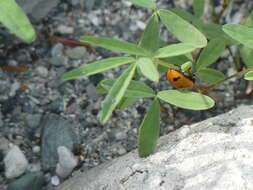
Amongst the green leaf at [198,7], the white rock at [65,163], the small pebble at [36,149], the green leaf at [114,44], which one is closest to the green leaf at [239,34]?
the green leaf at [114,44]

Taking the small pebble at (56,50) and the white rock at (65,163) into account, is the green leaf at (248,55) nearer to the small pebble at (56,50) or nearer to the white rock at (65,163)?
the white rock at (65,163)

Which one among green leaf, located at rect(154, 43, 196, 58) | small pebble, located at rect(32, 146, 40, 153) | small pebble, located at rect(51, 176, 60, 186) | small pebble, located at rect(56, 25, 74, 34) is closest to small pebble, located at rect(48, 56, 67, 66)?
small pebble, located at rect(56, 25, 74, 34)

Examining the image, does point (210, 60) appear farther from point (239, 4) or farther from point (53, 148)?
point (239, 4)

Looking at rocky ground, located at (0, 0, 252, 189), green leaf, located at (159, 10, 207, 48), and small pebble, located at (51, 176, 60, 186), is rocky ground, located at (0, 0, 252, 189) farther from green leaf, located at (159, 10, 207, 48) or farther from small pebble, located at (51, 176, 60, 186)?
green leaf, located at (159, 10, 207, 48)

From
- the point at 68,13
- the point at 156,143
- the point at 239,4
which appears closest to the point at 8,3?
the point at 156,143

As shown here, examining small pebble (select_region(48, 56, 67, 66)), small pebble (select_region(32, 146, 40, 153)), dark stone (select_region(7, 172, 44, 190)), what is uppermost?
small pebble (select_region(48, 56, 67, 66))

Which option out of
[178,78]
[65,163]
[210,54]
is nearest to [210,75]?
[210,54]

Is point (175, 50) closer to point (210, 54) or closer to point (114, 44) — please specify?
point (114, 44)
